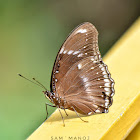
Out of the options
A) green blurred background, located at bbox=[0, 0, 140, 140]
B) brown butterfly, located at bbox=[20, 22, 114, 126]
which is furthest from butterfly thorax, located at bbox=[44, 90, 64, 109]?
green blurred background, located at bbox=[0, 0, 140, 140]

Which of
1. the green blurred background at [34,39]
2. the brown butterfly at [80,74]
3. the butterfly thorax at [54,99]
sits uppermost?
the brown butterfly at [80,74]

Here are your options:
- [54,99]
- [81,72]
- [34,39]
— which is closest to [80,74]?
[81,72]

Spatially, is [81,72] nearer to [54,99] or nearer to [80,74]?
[80,74]

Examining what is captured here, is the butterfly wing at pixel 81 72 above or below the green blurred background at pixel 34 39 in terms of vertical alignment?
above

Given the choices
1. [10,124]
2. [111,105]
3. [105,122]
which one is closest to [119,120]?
[105,122]

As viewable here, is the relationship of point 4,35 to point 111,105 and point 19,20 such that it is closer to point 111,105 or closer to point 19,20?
point 19,20

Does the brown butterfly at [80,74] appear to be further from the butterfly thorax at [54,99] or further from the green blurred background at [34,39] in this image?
the green blurred background at [34,39]

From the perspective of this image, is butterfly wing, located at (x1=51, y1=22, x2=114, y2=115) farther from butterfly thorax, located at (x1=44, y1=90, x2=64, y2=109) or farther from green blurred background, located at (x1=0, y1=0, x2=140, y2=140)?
green blurred background, located at (x1=0, y1=0, x2=140, y2=140)

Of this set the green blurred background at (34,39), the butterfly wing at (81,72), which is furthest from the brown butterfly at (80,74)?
the green blurred background at (34,39)
